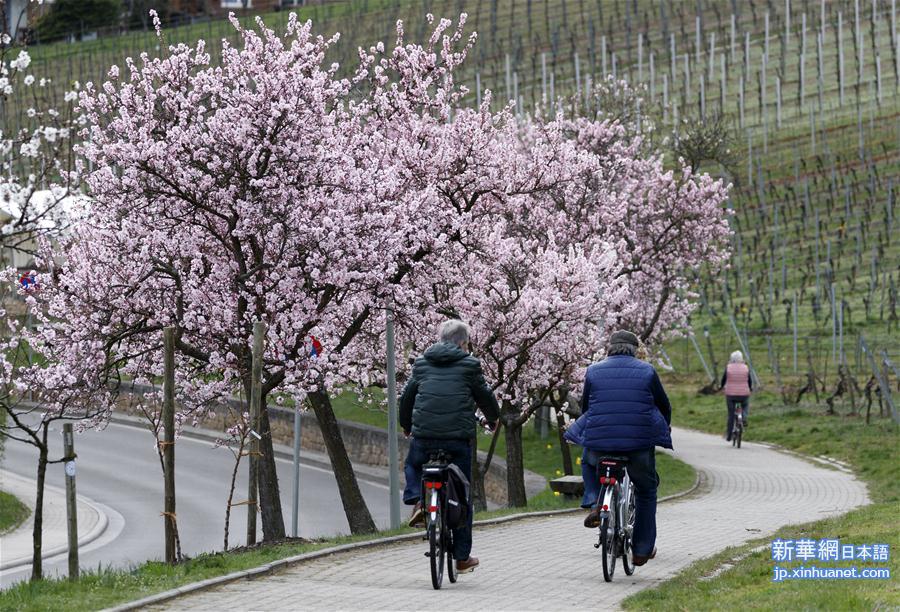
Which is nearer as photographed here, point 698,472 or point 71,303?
point 71,303

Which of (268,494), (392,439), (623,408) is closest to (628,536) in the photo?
(623,408)

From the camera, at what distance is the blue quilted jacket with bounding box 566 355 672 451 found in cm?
1063

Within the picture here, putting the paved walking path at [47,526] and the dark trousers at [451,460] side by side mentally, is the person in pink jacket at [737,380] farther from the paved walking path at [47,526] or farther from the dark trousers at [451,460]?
the dark trousers at [451,460]

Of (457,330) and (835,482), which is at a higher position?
(457,330)

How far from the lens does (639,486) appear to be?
10875mm

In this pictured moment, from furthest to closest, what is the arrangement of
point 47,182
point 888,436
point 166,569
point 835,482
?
point 888,436, point 835,482, point 47,182, point 166,569

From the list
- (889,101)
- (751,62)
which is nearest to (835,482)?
(889,101)

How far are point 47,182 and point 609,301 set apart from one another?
1232 cm

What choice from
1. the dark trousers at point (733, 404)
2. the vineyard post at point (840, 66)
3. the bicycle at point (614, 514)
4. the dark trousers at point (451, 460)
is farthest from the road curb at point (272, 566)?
the vineyard post at point (840, 66)

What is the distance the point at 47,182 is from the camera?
14.8 m

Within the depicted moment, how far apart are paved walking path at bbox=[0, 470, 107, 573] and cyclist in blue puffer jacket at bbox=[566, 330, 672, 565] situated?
1578 cm

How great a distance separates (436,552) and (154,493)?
2589 cm

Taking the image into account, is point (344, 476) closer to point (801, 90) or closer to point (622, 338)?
point (622, 338)

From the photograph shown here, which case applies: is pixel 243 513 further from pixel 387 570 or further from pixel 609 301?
pixel 387 570
